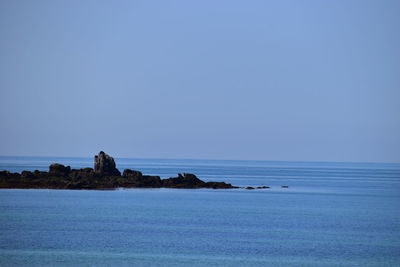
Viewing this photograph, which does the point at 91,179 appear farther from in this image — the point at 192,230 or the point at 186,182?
the point at 192,230

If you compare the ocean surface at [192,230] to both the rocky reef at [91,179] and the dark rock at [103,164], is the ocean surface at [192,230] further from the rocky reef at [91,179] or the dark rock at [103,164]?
the dark rock at [103,164]

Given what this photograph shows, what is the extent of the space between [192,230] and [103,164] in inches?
1939

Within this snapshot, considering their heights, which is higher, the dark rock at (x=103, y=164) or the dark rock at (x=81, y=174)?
the dark rock at (x=103, y=164)

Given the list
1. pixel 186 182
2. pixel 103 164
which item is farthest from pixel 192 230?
pixel 186 182

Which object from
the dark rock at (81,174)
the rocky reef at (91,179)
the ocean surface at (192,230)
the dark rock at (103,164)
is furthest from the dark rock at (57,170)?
the ocean surface at (192,230)

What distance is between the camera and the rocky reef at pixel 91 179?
103 m

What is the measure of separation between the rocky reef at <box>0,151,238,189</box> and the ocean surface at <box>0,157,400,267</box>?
14.8ft

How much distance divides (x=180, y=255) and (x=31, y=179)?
62.2 meters

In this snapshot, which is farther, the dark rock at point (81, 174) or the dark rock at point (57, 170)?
the dark rock at point (81, 174)

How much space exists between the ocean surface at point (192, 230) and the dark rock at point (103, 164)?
31.0ft

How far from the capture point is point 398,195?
112 meters

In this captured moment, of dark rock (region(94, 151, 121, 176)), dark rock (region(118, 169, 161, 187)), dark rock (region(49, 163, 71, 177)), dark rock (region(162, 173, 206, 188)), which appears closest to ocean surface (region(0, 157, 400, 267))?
dark rock (region(49, 163, 71, 177))

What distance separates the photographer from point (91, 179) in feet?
351

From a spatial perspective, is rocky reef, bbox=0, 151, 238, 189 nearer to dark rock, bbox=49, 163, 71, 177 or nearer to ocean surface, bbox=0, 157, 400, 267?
dark rock, bbox=49, 163, 71, 177
